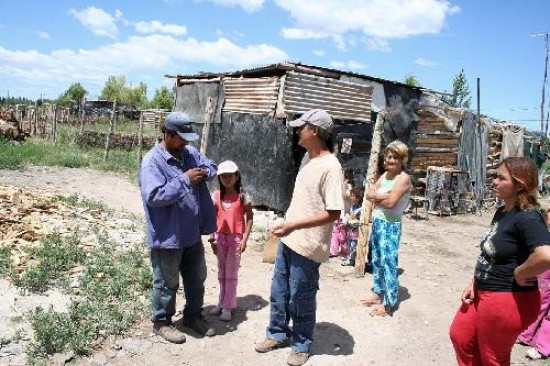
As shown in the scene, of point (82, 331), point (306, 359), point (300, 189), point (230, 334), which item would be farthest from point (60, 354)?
point (300, 189)

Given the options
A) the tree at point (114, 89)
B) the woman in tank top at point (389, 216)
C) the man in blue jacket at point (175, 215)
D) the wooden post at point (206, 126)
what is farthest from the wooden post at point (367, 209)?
the tree at point (114, 89)

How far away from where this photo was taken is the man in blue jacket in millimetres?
3453

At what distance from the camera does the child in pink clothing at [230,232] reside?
4.27 metres

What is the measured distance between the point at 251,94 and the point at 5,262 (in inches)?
253

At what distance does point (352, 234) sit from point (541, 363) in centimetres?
291

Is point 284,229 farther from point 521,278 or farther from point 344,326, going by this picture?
point 344,326

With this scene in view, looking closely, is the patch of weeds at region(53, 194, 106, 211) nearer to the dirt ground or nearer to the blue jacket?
the dirt ground

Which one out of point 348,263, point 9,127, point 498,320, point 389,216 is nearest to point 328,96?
point 348,263

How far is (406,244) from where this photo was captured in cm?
829

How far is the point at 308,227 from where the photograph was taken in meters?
3.28

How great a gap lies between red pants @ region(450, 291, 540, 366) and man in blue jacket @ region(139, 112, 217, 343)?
2150 millimetres

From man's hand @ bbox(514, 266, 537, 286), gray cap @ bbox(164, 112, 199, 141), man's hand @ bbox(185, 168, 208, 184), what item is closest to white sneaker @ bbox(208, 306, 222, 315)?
man's hand @ bbox(185, 168, 208, 184)

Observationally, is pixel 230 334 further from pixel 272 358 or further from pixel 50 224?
pixel 50 224

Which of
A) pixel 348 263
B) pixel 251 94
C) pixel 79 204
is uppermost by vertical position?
pixel 251 94
